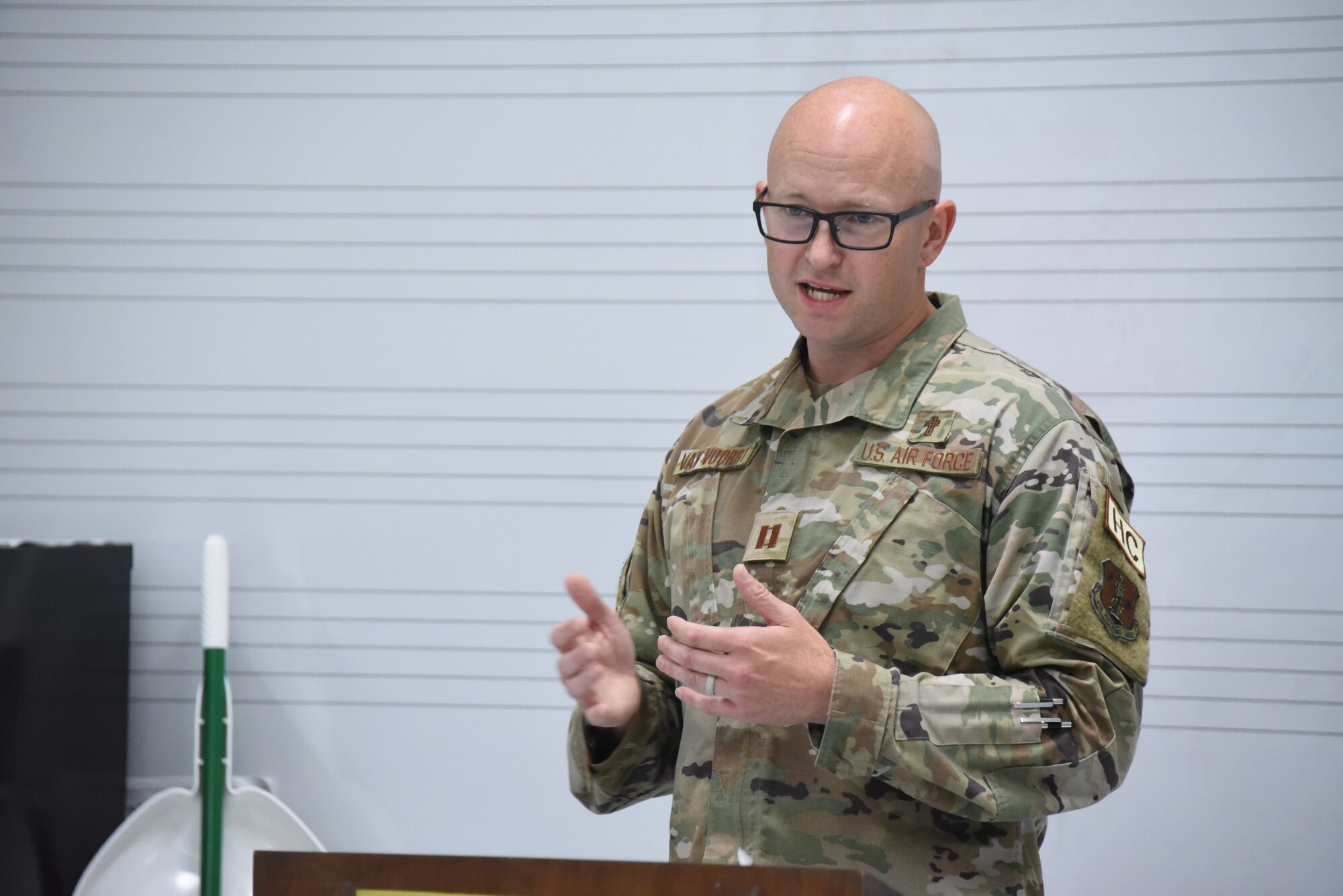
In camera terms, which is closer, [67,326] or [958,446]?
[958,446]

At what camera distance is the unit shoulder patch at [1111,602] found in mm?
1330

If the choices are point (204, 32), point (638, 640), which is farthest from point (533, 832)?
point (204, 32)

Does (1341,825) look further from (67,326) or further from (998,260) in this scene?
(67,326)

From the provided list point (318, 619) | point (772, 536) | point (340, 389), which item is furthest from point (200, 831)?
point (772, 536)

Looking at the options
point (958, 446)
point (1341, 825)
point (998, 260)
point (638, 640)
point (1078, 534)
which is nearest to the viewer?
point (1078, 534)

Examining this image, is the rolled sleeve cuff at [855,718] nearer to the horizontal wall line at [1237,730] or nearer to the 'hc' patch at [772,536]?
the 'hc' patch at [772,536]

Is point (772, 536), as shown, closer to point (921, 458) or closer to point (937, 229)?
point (921, 458)

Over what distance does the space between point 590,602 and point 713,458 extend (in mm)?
354

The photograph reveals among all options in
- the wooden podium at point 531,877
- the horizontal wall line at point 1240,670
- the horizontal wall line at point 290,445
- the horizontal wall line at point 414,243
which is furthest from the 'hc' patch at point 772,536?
the horizontal wall line at point 1240,670

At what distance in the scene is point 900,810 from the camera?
141cm

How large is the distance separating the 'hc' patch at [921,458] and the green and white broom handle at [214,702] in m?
1.85

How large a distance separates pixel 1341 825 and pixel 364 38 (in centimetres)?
284

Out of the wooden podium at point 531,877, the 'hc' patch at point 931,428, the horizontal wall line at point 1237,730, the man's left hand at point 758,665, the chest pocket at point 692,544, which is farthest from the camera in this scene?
the horizontal wall line at point 1237,730

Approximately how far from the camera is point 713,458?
168 centimetres
